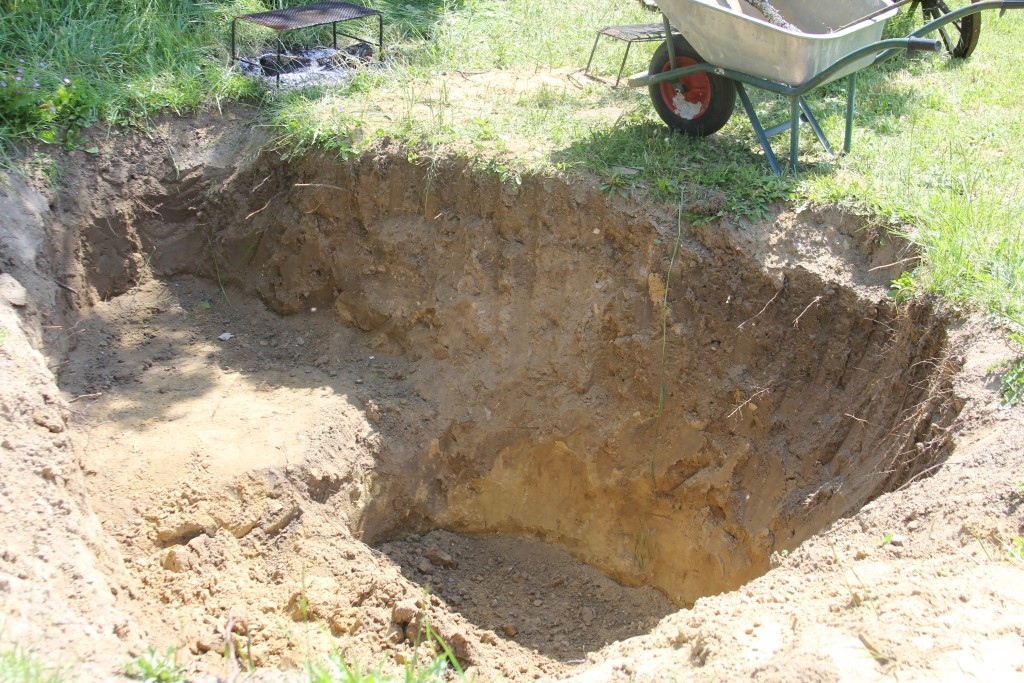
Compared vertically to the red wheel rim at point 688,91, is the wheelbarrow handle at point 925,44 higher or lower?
higher

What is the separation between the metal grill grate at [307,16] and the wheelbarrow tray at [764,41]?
245cm

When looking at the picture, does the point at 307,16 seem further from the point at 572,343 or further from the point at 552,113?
the point at 572,343

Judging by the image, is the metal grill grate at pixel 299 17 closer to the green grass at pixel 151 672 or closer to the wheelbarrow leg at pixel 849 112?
the wheelbarrow leg at pixel 849 112

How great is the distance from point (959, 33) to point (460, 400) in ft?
18.3

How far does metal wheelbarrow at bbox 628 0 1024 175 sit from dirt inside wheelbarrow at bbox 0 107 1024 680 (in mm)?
790

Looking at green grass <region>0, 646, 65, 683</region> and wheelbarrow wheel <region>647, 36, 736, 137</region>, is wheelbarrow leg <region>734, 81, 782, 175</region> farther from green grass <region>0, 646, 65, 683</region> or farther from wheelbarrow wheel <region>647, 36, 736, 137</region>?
green grass <region>0, 646, 65, 683</region>

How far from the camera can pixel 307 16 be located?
6.21 meters

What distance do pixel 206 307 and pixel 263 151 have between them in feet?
3.54

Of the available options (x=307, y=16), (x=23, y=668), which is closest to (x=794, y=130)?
(x=307, y=16)

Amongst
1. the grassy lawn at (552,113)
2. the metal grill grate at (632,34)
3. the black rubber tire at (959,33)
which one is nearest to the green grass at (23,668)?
the grassy lawn at (552,113)

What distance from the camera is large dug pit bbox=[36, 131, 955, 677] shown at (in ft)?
13.8

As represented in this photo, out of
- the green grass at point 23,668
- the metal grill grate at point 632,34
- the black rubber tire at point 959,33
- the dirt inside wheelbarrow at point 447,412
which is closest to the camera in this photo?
the green grass at point 23,668

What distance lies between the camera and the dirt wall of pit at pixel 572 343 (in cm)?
444

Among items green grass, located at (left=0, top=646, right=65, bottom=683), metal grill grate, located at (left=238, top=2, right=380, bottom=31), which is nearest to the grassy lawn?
metal grill grate, located at (left=238, top=2, right=380, bottom=31)
